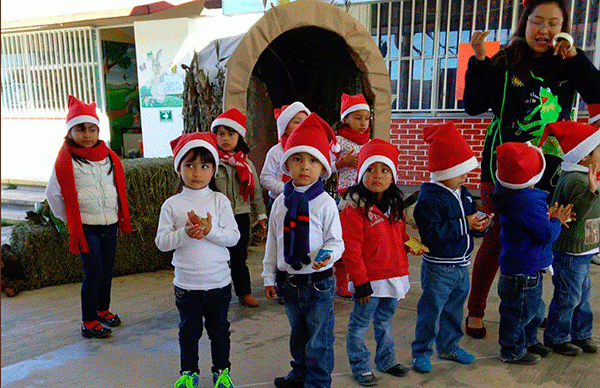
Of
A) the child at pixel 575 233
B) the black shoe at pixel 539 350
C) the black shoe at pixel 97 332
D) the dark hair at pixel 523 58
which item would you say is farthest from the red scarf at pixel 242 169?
the black shoe at pixel 539 350

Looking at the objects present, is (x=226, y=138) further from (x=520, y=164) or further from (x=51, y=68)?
(x=51, y=68)

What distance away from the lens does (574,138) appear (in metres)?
2.73

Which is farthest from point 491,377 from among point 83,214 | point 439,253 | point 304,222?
point 83,214

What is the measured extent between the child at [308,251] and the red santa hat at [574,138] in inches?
52.9

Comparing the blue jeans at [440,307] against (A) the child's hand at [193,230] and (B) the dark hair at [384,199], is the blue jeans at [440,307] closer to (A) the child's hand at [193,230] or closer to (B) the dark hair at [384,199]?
(B) the dark hair at [384,199]

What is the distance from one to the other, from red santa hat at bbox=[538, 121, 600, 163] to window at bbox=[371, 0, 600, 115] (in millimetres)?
4166

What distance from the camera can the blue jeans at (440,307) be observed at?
102 inches

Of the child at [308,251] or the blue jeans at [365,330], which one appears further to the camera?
the blue jeans at [365,330]

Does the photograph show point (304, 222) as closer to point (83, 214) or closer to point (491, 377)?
point (491, 377)

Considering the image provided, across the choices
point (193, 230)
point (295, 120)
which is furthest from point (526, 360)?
point (295, 120)

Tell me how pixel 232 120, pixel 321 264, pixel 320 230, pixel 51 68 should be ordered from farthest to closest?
1. pixel 51 68
2. pixel 232 120
3. pixel 320 230
4. pixel 321 264

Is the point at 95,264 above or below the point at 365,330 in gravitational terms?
above

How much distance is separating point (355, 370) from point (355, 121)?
6.29 feet

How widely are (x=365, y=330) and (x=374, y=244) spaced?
46 cm
